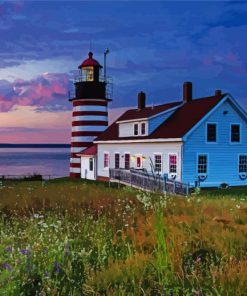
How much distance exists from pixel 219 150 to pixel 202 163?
1.96 m

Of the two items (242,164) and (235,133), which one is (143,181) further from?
(242,164)

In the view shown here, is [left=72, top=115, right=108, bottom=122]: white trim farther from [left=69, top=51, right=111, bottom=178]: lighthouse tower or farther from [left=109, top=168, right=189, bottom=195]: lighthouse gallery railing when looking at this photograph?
[left=109, top=168, right=189, bottom=195]: lighthouse gallery railing

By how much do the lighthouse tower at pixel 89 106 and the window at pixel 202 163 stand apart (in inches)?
577

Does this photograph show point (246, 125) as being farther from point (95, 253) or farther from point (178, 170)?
point (95, 253)

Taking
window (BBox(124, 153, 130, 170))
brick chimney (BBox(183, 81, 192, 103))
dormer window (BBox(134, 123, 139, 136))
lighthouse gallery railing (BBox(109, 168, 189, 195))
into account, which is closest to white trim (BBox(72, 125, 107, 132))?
window (BBox(124, 153, 130, 170))

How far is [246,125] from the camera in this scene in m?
36.7

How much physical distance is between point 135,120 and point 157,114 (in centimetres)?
242

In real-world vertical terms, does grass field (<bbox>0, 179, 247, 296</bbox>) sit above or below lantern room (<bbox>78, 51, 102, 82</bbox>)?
below

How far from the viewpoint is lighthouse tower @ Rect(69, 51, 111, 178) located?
45.2 metres

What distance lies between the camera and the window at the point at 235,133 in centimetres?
3597

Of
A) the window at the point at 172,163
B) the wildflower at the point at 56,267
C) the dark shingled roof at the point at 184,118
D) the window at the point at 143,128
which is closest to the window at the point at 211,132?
the dark shingled roof at the point at 184,118

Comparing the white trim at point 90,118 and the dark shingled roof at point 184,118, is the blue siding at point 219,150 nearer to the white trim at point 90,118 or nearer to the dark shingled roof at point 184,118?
the dark shingled roof at point 184,118

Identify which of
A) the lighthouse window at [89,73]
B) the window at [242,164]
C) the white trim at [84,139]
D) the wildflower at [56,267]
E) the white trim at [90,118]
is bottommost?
the wildflower at [56,267]

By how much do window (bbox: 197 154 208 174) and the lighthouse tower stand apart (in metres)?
14.7
